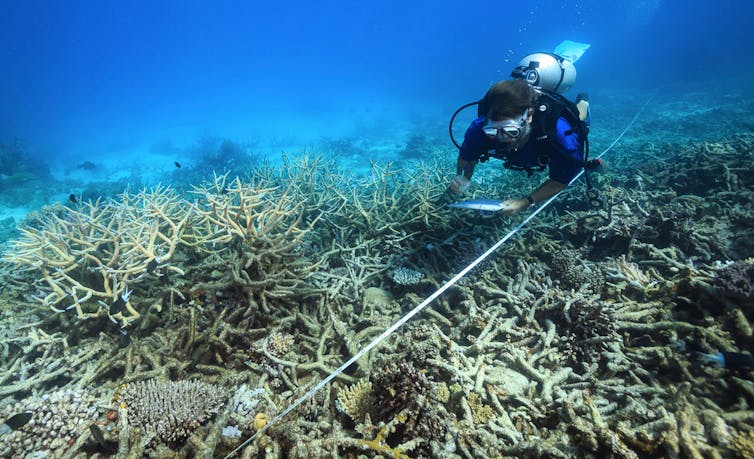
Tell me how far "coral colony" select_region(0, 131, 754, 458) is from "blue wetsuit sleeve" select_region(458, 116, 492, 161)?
3.17ft

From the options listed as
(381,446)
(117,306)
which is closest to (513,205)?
(381,446)

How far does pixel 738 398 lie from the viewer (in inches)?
73.5

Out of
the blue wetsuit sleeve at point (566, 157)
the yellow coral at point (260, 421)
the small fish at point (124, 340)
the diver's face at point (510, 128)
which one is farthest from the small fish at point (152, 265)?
the blue wetsuit sleeve at point (566, 157)

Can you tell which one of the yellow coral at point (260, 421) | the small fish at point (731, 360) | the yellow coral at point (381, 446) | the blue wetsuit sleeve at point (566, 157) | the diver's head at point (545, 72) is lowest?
the small fish at point (731, 360)

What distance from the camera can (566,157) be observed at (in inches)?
127

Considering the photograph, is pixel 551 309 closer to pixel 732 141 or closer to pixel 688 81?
pixel 732 141

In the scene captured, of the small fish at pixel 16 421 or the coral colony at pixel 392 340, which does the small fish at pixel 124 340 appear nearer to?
the coral colony at pixel 392 340

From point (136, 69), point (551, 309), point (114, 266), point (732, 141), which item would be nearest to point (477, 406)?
point (551, 309)

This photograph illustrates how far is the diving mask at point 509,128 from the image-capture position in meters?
3.01

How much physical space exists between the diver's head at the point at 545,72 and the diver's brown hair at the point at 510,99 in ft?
3.29

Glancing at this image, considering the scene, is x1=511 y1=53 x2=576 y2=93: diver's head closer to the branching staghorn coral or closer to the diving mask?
the diving mask

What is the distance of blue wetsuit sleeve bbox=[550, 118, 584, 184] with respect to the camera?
3201 millimetres

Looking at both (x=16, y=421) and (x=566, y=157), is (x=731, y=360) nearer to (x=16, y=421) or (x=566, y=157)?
(x=566, y=157)

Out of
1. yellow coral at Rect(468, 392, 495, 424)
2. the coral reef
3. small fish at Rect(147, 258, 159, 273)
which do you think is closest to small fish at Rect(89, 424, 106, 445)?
the coral reef
